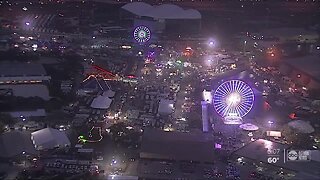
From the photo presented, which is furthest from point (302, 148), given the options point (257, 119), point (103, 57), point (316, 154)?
point (103, 57)

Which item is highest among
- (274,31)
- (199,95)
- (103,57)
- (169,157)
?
(274,31)

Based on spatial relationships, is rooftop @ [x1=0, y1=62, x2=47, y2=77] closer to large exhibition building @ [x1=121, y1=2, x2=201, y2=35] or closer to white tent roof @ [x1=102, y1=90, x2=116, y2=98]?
white tent roof @ [x1=102, y1=90, x2=116, y2=98]

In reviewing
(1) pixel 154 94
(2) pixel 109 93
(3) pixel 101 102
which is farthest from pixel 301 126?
(2) pixel 109 93

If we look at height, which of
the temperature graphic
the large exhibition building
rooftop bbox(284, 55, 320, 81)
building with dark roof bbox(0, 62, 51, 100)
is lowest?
the temperature graphic

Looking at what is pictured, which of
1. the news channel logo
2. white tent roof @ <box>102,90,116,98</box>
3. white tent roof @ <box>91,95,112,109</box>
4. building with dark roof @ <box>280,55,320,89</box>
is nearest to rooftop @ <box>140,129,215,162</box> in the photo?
the news channel logo

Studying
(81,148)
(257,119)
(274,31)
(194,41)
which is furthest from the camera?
(274,31)

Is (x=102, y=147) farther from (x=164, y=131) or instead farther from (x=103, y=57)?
(x=103, y=57)

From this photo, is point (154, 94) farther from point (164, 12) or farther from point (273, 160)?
point (164, 12)
